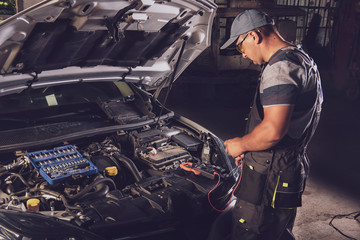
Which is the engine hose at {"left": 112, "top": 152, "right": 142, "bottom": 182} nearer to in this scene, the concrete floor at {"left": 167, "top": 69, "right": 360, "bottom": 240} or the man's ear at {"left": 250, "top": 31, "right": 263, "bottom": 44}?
the man's ear at {"left": 250, "top": 31, "right": 263, "bottom": 44}

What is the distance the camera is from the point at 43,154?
257 centimetres

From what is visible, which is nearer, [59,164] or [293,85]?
[293,85]

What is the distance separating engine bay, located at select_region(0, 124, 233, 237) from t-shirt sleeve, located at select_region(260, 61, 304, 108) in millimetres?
832

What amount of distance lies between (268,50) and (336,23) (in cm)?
913

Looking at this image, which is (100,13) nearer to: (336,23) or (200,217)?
(200,217)

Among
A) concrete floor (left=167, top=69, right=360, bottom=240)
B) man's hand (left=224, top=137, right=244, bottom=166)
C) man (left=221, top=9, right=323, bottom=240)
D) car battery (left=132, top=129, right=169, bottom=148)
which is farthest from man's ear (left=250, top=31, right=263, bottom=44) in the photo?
concrete floor (left=167, top=69, right=360, bottom=240)

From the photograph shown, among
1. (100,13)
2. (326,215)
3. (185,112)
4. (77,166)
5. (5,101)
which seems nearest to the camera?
(100,13)

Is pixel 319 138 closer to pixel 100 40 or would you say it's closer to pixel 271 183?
pixel 271 183

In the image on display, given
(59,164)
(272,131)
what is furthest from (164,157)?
(272,131)

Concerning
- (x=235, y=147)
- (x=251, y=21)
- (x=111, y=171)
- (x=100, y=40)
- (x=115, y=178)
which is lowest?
(x=115, y=178)

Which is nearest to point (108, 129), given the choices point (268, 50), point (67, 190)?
point (67, 190)

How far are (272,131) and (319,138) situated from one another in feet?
15.4

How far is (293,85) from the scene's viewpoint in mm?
1819

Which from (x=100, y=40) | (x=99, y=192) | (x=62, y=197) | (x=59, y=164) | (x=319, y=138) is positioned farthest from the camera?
(x=319, y=138)
